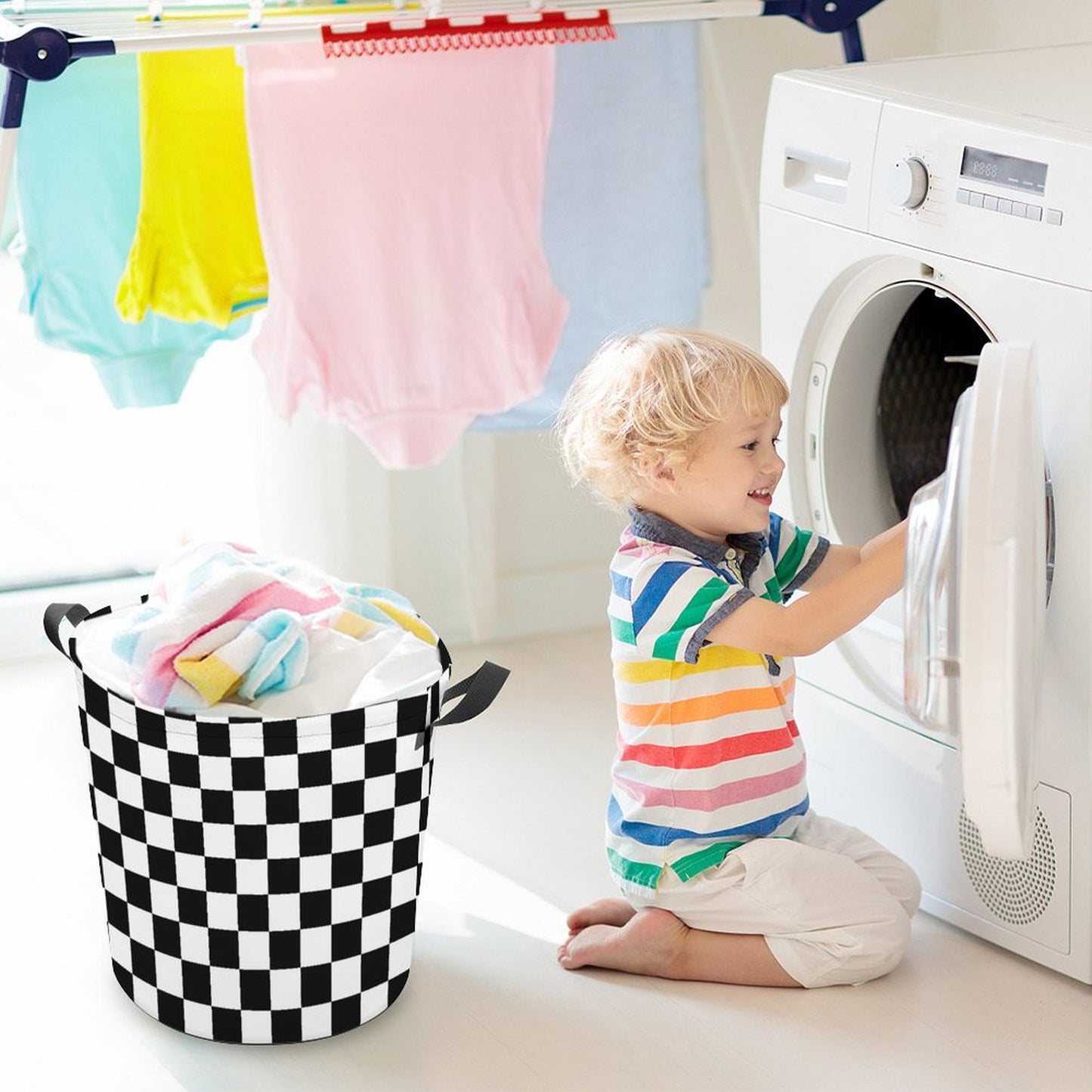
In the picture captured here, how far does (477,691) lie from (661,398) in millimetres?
327

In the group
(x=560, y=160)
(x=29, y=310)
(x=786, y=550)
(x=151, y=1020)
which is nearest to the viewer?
(x=151, y=1020)

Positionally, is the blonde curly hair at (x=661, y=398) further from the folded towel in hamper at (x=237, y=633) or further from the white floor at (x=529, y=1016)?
the white floor at (x=529, y=1016)

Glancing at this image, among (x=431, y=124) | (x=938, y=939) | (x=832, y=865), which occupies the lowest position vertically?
(x=938, y=939)

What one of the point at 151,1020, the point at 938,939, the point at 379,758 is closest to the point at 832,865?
the point at 938,939

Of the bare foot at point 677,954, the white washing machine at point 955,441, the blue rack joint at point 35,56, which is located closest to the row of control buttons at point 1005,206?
the white washing machine at point 955,441

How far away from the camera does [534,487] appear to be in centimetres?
260

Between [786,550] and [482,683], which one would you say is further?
[786,550]

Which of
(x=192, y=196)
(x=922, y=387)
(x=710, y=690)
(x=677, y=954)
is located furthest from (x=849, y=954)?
(x=192, y=196)

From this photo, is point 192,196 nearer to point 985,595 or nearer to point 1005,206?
point 1005,206

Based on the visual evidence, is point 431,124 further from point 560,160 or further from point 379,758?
point 379,758

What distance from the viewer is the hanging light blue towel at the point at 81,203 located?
182cm

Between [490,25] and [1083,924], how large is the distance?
111cm

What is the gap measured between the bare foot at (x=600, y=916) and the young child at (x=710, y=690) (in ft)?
0.08

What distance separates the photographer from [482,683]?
161cm
